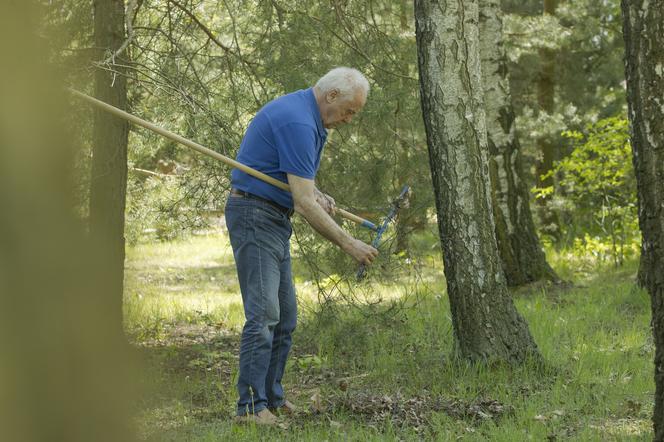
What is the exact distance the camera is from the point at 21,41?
0.77 meters

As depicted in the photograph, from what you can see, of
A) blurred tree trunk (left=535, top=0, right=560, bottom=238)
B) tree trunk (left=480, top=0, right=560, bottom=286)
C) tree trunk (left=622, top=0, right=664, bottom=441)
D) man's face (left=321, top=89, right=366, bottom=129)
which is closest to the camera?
tree trunk (left=622, top=0, right=664, bottom=441)

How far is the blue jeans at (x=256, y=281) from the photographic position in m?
4.43

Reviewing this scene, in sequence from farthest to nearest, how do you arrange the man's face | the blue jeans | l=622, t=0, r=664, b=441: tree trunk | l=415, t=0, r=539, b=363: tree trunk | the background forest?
l=415, t=0, r=539, b=363: tree trunk, the background forest, the man's face, the blue jeans, l=622, t=0, r=664, b=441: tree trunk

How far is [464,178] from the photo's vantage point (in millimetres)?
5316

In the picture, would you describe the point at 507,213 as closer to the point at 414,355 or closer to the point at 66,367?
the point at 414,355

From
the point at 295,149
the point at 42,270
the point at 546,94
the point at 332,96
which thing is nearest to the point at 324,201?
the point at 295,149

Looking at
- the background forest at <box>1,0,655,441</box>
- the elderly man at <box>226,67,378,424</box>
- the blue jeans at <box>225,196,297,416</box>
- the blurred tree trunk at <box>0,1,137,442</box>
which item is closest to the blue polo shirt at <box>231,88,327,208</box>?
the elderly man at <box>226,67,378,424</box>

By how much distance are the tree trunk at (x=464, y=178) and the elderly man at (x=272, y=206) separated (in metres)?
0.90

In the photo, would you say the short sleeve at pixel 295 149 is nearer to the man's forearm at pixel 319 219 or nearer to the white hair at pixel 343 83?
the man's forearm at pixel 319 219

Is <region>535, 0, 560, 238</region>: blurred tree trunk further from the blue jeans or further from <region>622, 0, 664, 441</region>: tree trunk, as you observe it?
the blue jeans

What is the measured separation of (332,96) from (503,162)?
4713 millimetres

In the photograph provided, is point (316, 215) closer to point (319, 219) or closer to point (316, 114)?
point (319, 219)

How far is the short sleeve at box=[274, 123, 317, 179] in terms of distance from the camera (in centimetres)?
434

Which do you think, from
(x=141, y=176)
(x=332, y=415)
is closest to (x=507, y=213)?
(x=141, y=176)
